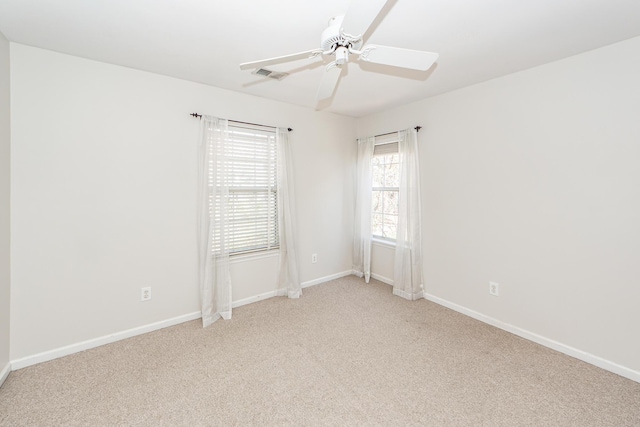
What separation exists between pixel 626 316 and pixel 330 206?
2.93 m

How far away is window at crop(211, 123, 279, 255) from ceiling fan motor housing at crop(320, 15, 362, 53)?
1794mm

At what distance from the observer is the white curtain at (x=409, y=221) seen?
10.8ft

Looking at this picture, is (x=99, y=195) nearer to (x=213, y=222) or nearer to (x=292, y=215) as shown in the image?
(x=213, y=222)

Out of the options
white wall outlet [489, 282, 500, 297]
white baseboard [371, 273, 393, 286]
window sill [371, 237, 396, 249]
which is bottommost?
white baseboard [371, 273, 393, 286]

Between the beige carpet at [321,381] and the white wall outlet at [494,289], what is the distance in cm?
33

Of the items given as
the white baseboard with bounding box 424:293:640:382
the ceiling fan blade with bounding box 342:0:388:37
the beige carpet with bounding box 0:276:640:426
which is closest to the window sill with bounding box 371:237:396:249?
the white baseboard with bounding box 424:293:640:382

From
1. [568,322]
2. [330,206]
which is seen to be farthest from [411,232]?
[568,322]

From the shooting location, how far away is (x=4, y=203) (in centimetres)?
192

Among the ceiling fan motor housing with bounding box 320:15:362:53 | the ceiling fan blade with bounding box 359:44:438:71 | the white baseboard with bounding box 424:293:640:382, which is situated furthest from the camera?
the white baseboard with bounding box 424:293:640:382

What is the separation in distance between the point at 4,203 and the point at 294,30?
232 centimetres

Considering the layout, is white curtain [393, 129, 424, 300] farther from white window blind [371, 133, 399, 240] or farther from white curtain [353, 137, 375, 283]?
white curtain [353, 137, 375, 283]

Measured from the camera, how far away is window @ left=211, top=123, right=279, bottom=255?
9.88 feet

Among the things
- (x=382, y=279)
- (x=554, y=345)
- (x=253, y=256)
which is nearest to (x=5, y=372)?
(x=253, y=256)

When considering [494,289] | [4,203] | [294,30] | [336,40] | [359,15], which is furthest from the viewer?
[494,289]
